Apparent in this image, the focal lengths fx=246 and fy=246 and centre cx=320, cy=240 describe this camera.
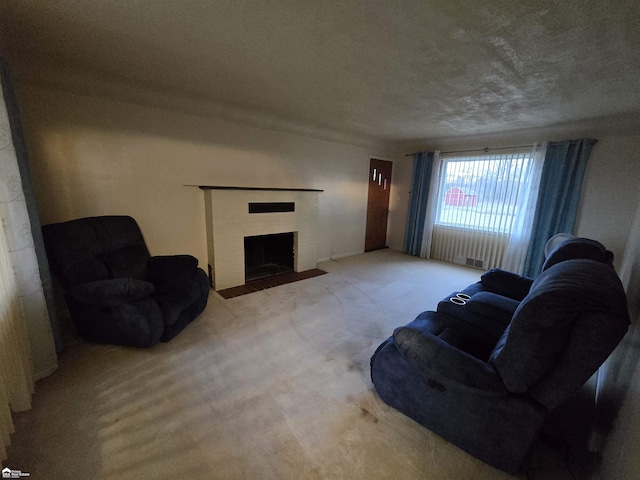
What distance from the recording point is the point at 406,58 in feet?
5.64

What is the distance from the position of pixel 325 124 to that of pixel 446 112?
1604mm

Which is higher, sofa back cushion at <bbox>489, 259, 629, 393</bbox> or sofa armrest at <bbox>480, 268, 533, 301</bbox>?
sofa back cushion at <bbox>489, 259, 629, 393</bbox>

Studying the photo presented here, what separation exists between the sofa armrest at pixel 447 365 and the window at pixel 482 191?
365 cm

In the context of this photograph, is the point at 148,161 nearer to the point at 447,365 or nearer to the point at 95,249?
the point at 95,249

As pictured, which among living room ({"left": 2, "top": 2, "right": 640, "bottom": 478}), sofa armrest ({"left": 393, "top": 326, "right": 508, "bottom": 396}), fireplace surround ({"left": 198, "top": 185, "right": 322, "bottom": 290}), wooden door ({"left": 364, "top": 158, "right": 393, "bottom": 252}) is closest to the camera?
sofa armrest ({"left": 393, "top": 326, "right": 508, "bottom": 396})

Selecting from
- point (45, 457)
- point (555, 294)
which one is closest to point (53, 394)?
point (45, 457)

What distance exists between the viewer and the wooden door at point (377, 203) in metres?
5.15

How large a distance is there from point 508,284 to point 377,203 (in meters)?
3.38

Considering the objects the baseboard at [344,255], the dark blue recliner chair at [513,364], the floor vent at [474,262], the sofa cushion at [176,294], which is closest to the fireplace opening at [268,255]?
the baseboard at [344,255]

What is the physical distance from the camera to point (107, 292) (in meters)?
1.84

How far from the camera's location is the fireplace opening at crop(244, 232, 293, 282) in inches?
149

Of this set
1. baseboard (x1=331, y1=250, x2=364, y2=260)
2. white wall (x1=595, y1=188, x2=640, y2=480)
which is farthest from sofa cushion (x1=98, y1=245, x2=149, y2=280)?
white wall (x1=595, y1=188, x2=640, y2=480)

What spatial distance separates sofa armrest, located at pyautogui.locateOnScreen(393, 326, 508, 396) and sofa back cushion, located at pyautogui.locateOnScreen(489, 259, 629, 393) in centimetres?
7

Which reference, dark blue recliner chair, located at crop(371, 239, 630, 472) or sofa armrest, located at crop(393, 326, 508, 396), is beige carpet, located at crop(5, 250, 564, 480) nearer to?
dark blue recliner chair, located at crop(371, 239, 630, 472)
